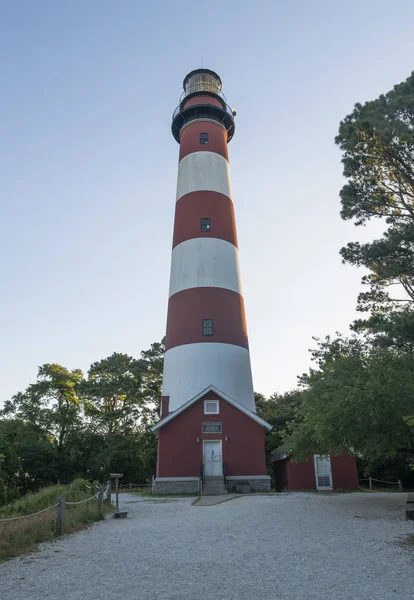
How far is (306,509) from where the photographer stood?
1272cm

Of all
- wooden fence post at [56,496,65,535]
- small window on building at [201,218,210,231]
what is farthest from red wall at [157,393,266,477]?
wooden fence post at [56,496,65,535]

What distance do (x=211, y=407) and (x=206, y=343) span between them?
296 centimetres

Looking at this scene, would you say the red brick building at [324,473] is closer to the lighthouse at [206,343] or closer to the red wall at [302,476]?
the red wall at [302,476]

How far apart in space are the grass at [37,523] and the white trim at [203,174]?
647 inches

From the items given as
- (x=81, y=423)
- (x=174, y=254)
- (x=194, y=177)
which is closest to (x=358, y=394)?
(x=174, y=254)

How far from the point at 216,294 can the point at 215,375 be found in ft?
12.9

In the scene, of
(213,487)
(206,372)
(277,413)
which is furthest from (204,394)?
(277,413)

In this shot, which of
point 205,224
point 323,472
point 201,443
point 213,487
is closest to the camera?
point 213,487

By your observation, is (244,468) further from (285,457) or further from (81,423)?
(81,423)

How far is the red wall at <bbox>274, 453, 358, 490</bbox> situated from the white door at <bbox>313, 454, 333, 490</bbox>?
0.15 meters

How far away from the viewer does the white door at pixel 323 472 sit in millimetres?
21109

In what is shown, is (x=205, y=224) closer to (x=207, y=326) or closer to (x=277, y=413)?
(x=207, y=326)

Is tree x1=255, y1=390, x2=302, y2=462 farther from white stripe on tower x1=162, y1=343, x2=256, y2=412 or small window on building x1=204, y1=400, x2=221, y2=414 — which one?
small window on building x1=204, y1=400, x2=221, y2=414

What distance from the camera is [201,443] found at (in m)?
19.9
